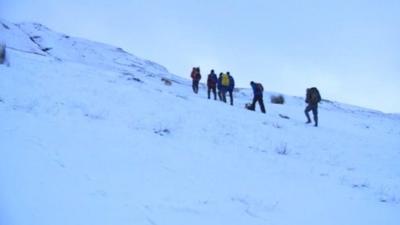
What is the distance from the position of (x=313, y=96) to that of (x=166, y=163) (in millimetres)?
→ 11010

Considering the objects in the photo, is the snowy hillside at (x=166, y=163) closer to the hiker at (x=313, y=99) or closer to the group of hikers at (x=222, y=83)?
the hiker at (x=313, y=99)

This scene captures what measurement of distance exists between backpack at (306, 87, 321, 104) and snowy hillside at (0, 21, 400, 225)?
3.98 ft

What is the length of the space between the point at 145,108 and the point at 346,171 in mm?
6204

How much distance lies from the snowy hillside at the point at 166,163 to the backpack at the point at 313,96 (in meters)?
1.21

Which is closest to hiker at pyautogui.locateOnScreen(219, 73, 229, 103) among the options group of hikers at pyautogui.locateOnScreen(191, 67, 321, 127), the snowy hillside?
group of hikers at pyautogui.locateOnScreen(191, 67, 321, 127)

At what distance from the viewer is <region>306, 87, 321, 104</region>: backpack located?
18.8m

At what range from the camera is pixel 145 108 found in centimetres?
1493

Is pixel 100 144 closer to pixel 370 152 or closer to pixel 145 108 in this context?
pixel 145 108

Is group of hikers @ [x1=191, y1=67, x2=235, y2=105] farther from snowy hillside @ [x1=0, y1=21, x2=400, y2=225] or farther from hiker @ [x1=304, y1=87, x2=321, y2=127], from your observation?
hiker @ [x1=304, y1=87, x2=321, y2=127]

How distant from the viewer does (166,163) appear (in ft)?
29.8

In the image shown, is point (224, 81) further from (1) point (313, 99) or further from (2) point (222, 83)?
(1) point (313, 99)

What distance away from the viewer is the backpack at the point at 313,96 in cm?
1875

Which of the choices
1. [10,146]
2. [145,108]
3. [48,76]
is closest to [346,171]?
[145,108]

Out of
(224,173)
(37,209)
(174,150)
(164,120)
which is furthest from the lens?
(164,120)
